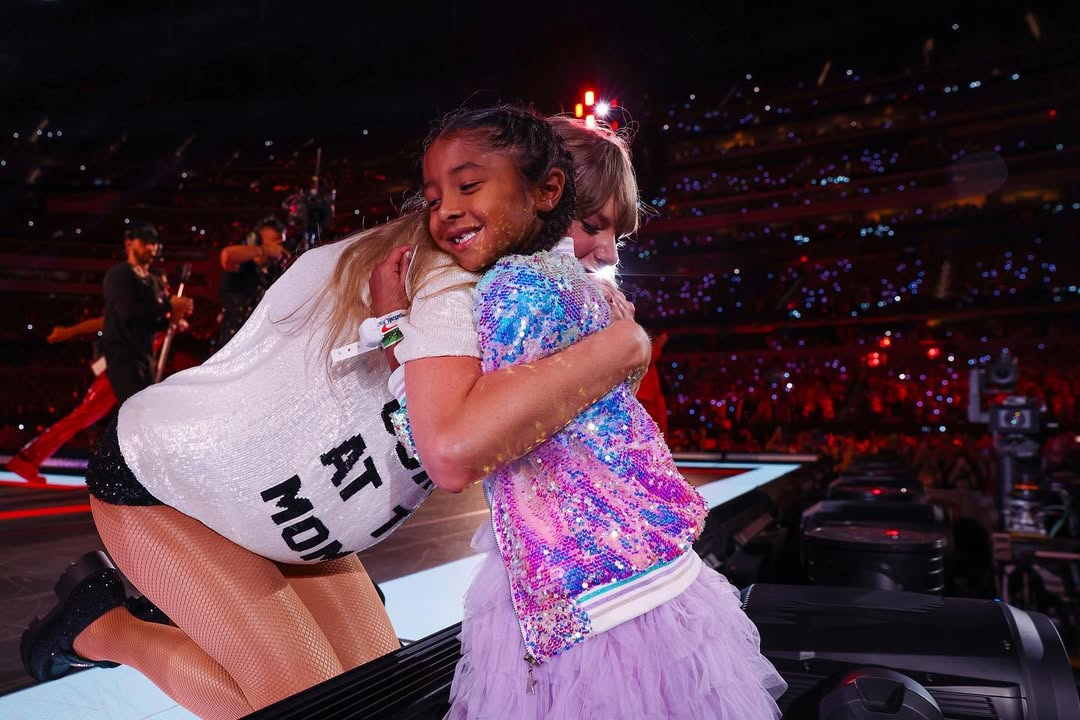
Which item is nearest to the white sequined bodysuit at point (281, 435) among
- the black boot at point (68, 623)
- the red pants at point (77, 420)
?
the black boot at point (68, 623)

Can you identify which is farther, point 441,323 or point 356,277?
point 356,277

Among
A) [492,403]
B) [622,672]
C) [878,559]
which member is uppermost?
[492,403]

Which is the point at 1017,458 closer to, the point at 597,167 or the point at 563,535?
the point at 597,167

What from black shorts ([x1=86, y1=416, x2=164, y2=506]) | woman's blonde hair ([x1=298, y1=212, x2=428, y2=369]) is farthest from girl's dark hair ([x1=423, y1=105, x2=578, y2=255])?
black shorts ([x1=86, y1=416, x2=164, y2=506])

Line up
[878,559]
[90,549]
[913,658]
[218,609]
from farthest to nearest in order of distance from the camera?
1. [90,549]
2. [878,559]
3. [913,658]
4. [218,609]

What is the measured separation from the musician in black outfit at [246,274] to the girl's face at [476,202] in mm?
2265

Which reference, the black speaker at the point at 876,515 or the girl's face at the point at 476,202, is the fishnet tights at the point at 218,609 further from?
the black speaker at the point at 876,515

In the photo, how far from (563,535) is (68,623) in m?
1.04

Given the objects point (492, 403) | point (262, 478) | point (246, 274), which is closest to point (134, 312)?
point (246, 274)

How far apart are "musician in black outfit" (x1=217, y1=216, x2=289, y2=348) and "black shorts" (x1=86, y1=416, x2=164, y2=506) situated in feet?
6.20

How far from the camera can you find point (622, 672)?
706 millimetres

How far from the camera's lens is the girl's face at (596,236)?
964 mm

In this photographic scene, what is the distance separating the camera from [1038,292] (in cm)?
1047

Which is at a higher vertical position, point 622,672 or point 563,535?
point 563,535
